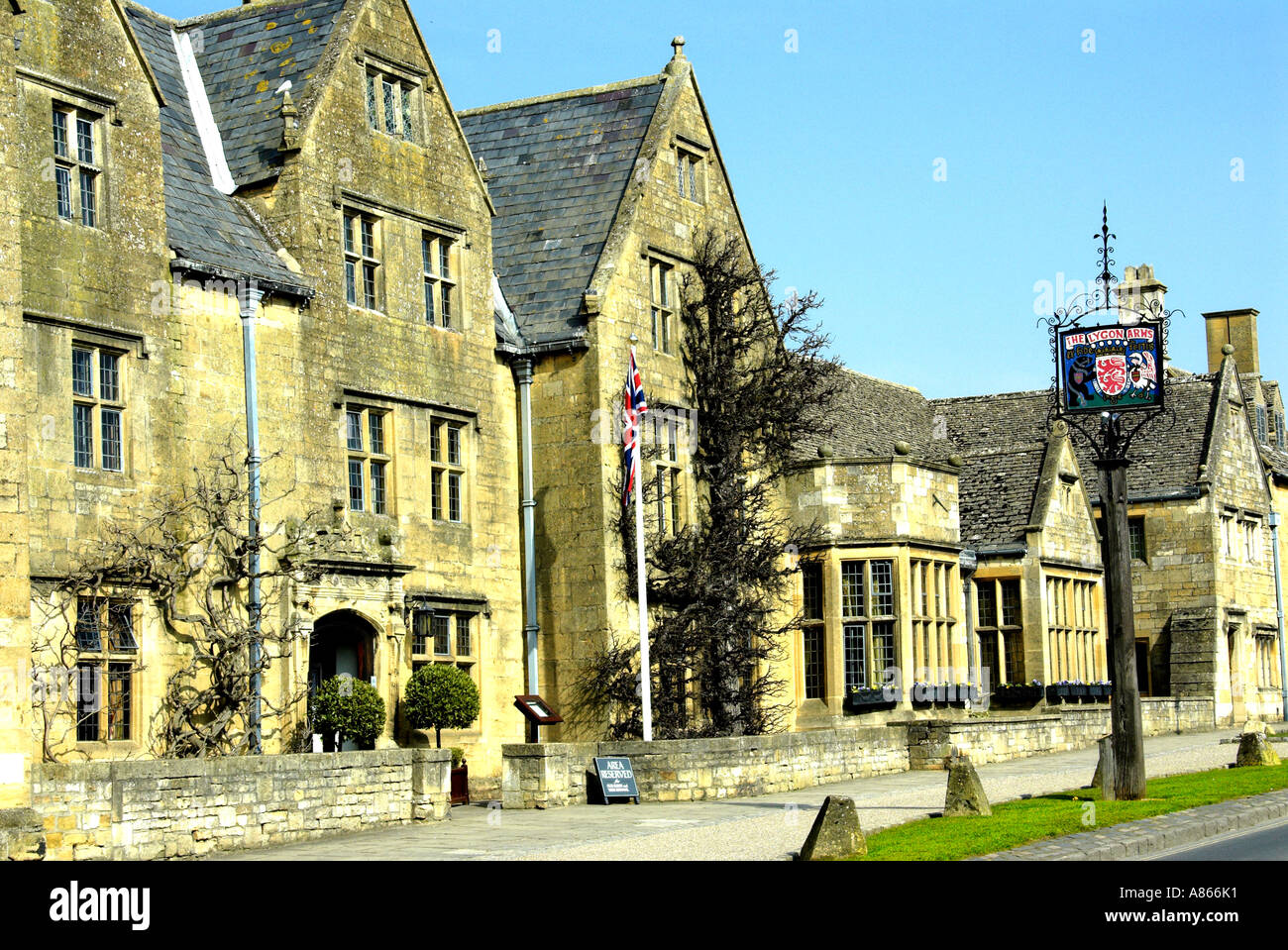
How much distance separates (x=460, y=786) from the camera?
26453 mm

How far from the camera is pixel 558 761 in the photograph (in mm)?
24109

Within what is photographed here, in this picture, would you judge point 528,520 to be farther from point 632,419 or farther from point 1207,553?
point 1207,553

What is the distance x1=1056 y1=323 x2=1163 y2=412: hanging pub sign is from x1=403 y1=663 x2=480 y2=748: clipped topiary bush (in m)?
9.45

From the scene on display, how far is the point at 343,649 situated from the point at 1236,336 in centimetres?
3813

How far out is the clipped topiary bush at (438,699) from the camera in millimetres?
25766

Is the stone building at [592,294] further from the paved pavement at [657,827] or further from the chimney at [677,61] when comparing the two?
the paved pavement at [657,827]

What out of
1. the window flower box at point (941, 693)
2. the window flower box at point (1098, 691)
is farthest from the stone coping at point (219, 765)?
the window flower box at point (1098, 691)

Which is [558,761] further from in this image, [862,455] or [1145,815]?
[862,455]

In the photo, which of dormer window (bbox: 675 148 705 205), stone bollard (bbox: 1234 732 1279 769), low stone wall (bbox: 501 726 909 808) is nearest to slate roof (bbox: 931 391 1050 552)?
dormer window (bbox: 675 148 705 205)

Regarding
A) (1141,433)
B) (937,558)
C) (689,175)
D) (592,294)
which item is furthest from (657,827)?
(1141,433)

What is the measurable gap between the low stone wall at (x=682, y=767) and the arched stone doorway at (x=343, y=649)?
9.23ft

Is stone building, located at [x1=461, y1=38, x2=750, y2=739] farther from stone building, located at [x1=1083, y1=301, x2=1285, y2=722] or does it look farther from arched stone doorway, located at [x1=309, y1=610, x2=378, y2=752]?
stone building, located at [x1=1083, y1=301, x2=1285, y2=722]

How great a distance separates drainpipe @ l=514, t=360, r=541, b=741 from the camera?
1159 inches

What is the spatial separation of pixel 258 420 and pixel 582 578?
22.7 ft
